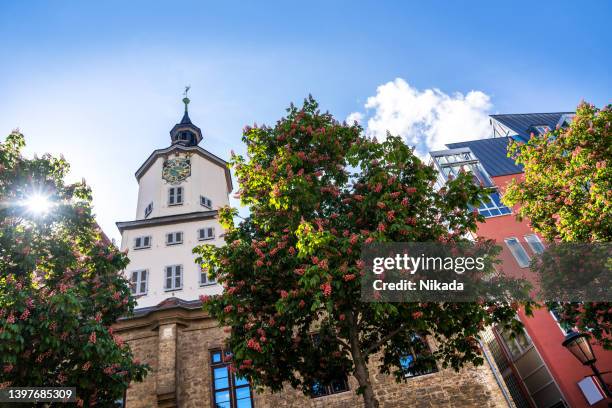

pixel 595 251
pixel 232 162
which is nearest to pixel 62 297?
pixel 232 162

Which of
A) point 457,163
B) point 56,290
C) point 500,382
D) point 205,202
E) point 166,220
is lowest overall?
point 500,382

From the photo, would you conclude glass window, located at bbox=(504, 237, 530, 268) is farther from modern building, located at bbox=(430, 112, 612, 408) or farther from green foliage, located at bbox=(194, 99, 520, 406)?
green foliage, located at bbox=(194, 99, 520, 406)

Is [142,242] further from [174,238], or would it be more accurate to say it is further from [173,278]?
[173,278]

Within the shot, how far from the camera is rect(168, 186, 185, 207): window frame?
92.2 feet

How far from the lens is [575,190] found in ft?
42.3

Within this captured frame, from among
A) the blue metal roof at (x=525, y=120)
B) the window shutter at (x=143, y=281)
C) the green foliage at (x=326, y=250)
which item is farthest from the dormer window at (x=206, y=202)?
the blue metal roof at (x=525, y=120)

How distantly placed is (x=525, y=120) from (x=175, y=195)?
27.7 m

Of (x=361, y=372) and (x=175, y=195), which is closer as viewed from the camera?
(x=361, y=372)

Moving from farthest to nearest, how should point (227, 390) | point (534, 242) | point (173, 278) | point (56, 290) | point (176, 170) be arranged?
1. point (176, 170)
2. point (173, 278)
3. point (534, 242)
4. point (227, 390)
5. point (56, 290)

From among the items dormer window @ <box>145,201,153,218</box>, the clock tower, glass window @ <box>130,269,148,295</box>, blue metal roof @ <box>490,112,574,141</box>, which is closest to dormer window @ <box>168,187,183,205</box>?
the clock tower

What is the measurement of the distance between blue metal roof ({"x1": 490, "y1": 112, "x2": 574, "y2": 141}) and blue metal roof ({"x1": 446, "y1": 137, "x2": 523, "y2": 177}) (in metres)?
1.61

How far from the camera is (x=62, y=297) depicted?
27.7ft

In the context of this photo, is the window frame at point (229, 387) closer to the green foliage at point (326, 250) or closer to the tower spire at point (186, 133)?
the green foliage at point (326, 250)

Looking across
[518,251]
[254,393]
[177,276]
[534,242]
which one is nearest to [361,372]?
[254,393]
